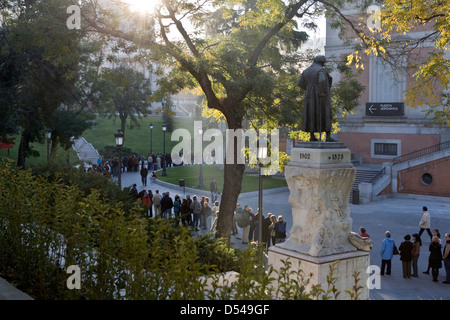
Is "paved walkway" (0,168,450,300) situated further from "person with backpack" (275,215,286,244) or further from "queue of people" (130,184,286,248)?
"person with backpack" (275,215,286,244)

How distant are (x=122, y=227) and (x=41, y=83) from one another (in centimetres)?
1930

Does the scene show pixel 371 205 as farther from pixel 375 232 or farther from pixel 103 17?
pixel 103 17

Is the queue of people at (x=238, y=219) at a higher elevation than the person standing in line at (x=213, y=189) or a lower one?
lower

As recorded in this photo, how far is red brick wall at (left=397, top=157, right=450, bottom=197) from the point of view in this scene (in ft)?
90.6

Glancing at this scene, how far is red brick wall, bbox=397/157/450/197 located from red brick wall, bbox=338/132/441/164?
3332mm

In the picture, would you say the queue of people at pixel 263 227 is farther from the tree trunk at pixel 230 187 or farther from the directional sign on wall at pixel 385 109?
the directional sign on wall at pixel 385 109

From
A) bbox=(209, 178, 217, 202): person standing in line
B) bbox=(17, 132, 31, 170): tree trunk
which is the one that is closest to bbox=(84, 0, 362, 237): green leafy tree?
bbox=(209, 178, 217, 202): person standing in line

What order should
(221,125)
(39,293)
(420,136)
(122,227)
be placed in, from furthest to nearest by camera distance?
(221,125)
(420,136)
(39,293)
(122,227)

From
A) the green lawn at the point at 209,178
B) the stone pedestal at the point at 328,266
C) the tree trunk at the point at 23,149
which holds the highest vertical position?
the tree trunk at the point at 23,149

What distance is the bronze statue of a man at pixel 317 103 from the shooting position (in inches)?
313

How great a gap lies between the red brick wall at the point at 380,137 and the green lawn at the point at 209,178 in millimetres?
5650

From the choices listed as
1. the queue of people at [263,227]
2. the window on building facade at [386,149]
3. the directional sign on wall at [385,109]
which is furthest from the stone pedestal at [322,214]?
the window on building facade at [386,149]

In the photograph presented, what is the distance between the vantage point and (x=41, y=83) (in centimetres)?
2236
